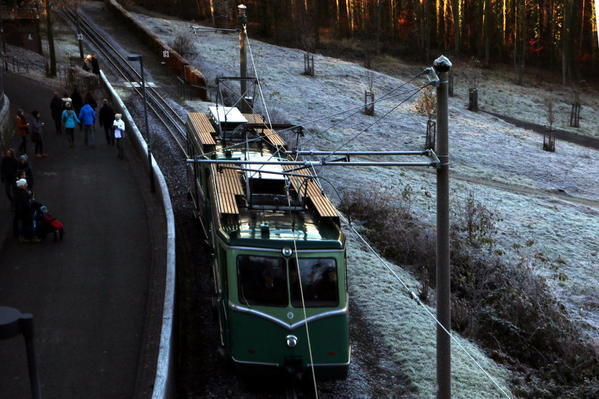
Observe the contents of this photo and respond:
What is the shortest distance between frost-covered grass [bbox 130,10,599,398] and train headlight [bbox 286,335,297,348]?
2955mm

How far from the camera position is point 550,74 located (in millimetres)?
71375

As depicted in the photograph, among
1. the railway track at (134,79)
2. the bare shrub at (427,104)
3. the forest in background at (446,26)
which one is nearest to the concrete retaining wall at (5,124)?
the railway track at (134,79)

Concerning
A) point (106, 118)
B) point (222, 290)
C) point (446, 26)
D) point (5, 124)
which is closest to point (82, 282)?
point (222, 290)

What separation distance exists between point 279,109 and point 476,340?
2148 centimetres

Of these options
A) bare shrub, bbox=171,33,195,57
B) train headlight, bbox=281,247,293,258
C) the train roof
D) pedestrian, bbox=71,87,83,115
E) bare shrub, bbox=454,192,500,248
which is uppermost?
bare shrub, bbox=171,33,195,57

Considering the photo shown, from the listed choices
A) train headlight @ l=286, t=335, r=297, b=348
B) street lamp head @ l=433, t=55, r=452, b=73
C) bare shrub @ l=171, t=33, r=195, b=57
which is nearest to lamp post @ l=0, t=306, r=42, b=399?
train headlight @ l=286, t=335, r=297, b=348

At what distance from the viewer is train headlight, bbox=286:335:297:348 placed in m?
12.2

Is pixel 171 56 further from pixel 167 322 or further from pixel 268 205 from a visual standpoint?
pixel 167 322

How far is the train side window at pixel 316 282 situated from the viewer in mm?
12312

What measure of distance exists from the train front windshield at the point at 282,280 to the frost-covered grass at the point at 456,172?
9.96 feet

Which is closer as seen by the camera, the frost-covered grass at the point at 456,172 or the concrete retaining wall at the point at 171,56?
the frost-covered grass at the point at 456,172

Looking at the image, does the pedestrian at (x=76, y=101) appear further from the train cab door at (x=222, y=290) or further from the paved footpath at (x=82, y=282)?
the train cab door at (x=222, y=290)

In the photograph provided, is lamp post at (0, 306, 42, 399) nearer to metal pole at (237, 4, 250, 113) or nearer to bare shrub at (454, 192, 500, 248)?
bare shrub at (454, 192, 500, 248)

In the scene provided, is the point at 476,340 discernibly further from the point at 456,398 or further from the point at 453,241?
the point at 453,241
